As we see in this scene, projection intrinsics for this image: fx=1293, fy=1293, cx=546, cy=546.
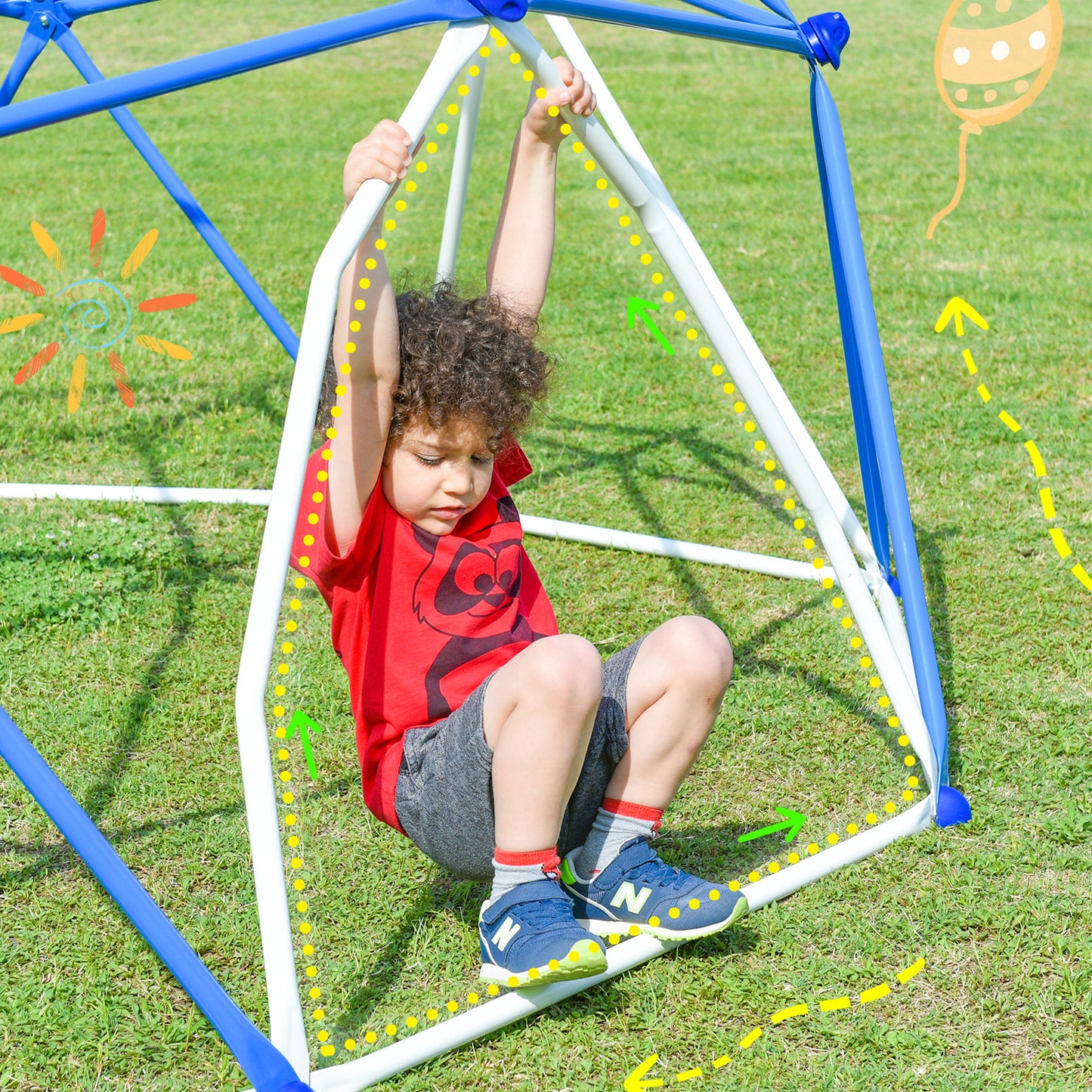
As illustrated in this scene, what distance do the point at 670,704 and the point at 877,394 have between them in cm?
74

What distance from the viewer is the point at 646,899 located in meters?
1.96

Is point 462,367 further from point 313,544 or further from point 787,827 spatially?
point 787,827

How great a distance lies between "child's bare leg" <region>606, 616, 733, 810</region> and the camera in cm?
190

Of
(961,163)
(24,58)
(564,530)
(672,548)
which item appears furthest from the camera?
(961,163)

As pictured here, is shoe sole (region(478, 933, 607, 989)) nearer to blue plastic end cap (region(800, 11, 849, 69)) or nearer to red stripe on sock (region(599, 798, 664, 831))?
red stripe on sock (region(599, 798, 664, 831))

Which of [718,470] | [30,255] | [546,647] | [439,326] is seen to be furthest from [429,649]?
[30,255]

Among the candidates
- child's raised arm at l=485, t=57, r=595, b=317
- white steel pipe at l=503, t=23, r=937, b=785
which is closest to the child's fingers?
white steel pipe at l=503, t=23, r=937, b=785

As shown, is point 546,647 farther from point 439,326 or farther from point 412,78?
point 412,78

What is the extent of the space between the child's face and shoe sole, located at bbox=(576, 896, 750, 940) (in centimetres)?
64

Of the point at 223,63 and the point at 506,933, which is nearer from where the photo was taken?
the point at 223,63

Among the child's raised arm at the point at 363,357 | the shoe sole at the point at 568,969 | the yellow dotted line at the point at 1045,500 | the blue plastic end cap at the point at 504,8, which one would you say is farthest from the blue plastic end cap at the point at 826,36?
the yellow dotted line at the point at 1045,500

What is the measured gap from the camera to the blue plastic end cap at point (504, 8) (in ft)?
5.42

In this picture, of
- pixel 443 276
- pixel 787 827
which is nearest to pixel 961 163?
pixel 443 276

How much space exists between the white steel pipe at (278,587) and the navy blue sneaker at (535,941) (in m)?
0.34
